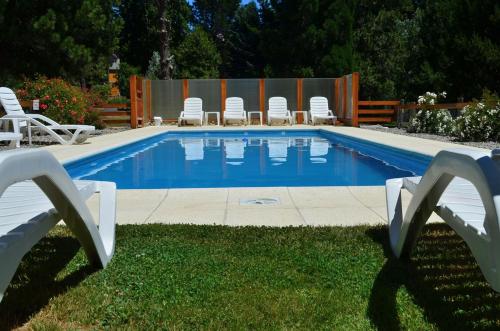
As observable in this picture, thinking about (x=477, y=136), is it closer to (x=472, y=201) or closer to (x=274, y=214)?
(x=274, y=214)

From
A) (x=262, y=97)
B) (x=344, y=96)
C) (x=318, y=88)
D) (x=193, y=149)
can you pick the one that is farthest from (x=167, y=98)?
(x=193, y=149)

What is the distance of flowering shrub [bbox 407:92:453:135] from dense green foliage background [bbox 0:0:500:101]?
8.44ft

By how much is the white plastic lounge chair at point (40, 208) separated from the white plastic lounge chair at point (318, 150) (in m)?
6.85

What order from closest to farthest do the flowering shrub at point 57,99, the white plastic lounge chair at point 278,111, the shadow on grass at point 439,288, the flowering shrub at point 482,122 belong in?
the shadow on grass at point 439,288 → the flowering shrub at point 482,122 → the flowering shrub at point 57,99 → the white plastic lounge chair at point 278,111

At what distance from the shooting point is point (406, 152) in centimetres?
830

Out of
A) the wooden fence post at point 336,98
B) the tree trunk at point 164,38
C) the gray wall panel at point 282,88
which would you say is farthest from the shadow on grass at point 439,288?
the tree trunk at point 164,38

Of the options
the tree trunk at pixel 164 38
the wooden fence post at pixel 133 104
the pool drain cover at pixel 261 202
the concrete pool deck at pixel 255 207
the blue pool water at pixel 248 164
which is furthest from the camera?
the tree trunk at pixel 164 38

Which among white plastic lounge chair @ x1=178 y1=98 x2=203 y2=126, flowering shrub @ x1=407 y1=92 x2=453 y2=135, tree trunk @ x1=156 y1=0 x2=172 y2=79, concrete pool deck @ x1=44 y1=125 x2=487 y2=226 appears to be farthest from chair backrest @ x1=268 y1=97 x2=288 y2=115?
concrete pool deck @ x1=44 y1=125 x2=487 y2=226

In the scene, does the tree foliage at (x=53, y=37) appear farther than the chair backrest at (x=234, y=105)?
No

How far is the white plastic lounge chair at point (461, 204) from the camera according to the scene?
64.6 inches

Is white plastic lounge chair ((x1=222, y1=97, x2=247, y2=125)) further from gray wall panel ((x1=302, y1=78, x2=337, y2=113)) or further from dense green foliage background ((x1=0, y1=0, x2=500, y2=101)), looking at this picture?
dense green foliage background ((x1=0, y1=0, x2=500, y2=101))

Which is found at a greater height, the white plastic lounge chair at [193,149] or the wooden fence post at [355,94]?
the wooden fence post at [355,94]

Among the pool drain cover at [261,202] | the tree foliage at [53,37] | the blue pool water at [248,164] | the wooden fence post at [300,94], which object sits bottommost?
the blue pool water at [248,164]

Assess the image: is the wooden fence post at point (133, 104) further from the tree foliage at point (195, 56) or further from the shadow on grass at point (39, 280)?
the shadow on grass at point (39, 280)
